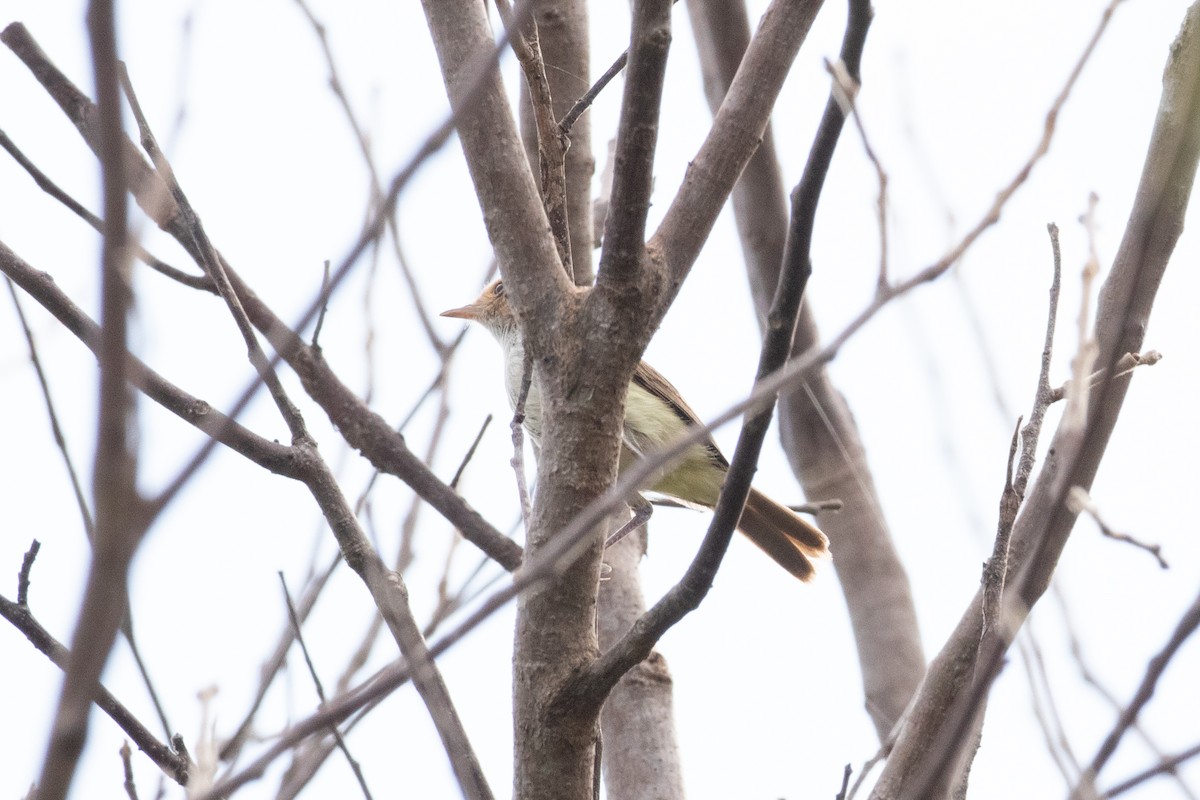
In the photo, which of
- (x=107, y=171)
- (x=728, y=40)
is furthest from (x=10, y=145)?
(x=728, y=40)

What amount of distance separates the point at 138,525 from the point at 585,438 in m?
1.27

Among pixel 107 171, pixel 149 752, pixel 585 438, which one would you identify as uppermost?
pixel 585 438

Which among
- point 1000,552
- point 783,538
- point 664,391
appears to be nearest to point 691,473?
point 664,391

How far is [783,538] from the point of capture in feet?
16.0

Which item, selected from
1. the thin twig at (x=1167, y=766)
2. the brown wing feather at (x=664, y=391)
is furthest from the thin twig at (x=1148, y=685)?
the brown wing feather at (x=664, y=391)

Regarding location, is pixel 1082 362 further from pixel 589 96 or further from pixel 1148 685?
pixel 589 96

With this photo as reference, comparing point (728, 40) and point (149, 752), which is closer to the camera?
point (149, 752)

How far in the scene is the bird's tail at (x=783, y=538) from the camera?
4.84 m

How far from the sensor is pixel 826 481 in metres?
4.00

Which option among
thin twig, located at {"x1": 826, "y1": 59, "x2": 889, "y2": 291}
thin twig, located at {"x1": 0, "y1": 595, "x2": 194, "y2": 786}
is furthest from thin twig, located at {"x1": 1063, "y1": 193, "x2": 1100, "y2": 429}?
thin twig, located at {"x1": 0, "y1": 595, "x2": 194, "y2": 786}

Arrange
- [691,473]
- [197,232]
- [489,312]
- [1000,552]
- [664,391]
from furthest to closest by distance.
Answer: [489,312] < [664,391] < [691,473] < [197,232] < [1000,552]

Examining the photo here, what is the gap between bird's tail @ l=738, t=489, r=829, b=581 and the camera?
4.84 m

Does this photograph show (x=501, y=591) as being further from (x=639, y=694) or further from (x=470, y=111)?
(x=639, y=694)

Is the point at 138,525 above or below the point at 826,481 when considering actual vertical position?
below
